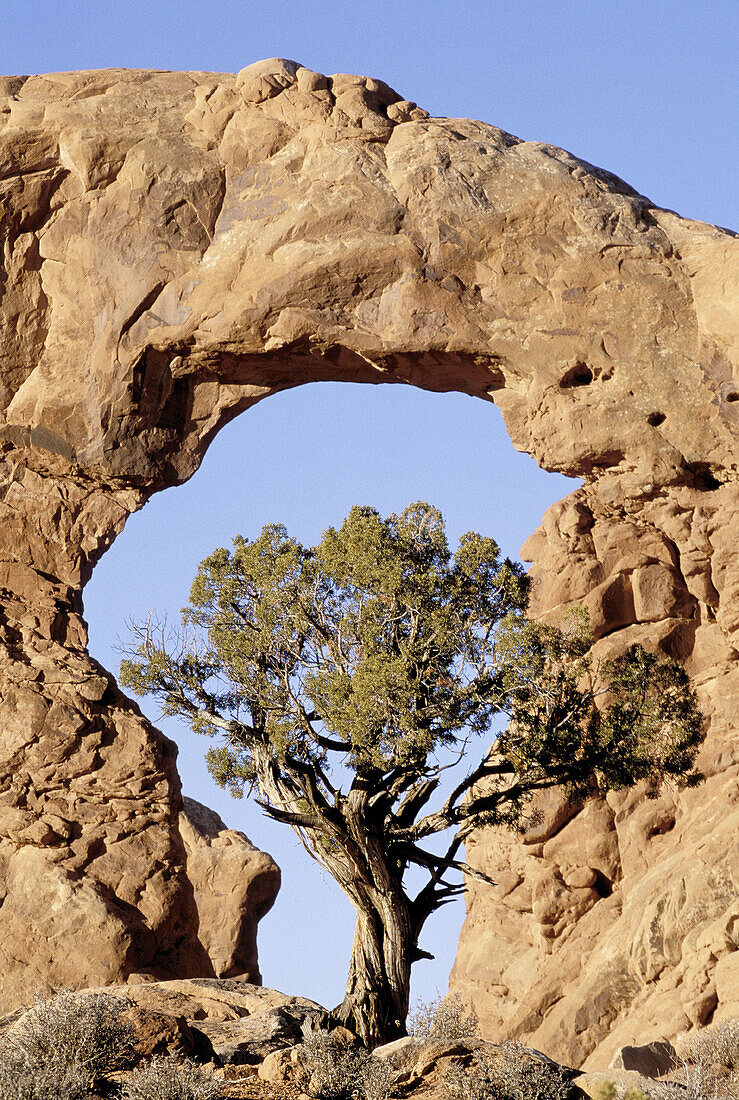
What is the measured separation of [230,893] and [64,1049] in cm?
1388

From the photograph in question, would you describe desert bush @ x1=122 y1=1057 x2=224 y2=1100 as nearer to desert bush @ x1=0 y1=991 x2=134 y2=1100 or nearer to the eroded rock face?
desert bush @ x1=0 y1=991 x2=134 y2=1100

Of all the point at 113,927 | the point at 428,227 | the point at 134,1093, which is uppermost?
the point at 428,227

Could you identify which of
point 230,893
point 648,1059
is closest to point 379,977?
point 648,1059

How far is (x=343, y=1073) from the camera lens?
17719 millimetres

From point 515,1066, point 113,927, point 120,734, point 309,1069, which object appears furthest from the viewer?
point 120,734

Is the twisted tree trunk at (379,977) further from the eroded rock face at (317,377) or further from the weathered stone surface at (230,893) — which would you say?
the weathered stone surface at (230,893)

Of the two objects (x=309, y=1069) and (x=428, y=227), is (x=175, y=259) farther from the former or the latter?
(x=309, y=1069)

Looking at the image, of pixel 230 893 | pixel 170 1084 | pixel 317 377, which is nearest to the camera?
pixel 170 1084

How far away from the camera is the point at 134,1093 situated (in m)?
15.5

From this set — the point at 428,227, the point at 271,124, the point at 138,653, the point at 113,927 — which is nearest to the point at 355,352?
the point at 428,227

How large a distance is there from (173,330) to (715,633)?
12.0m

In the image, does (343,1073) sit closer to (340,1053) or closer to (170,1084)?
(340,1053)

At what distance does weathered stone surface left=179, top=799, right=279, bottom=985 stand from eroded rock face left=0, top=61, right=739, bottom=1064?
2885 millimetres

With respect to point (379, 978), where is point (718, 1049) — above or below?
below
